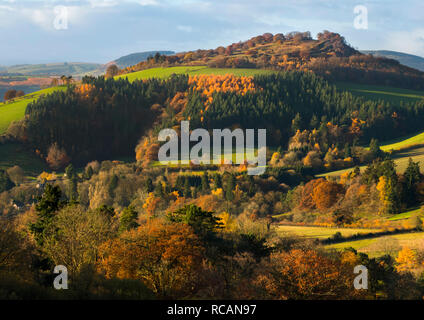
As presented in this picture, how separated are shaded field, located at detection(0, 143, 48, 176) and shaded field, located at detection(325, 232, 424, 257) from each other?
386 ft

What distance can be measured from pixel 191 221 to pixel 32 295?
26.3 m

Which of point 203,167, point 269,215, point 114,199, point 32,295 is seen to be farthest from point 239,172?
point 32,295

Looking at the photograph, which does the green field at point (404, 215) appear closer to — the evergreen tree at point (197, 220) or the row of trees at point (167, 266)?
the row of trees at point (167, 266)

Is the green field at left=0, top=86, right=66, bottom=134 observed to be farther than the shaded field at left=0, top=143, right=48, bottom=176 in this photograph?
Yes

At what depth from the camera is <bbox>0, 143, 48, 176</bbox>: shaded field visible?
150250mm

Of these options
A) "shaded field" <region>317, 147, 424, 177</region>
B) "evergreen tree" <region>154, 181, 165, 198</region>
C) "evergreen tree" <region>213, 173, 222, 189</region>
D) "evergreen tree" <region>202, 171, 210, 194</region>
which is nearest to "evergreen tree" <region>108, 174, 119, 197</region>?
"evergreen tree" <region>154, 181, 165, 198</region>

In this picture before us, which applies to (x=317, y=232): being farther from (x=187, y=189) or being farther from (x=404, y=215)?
(x=187, y=189)

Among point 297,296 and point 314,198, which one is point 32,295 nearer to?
point 297,296

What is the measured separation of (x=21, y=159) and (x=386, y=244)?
134 m

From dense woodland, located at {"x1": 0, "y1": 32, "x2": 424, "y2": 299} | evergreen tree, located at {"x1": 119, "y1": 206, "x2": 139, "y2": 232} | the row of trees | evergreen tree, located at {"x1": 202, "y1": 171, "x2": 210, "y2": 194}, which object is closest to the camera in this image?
the row of trees

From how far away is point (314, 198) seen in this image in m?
119

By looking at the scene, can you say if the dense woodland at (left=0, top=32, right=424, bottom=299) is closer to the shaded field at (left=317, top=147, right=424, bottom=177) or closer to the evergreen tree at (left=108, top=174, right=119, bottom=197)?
Answer: the evergreen tree at (left=108, top=174, right=119, bottom=197)

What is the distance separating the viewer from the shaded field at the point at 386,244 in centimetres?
6856

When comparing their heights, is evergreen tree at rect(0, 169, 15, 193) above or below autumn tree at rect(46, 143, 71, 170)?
below
